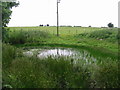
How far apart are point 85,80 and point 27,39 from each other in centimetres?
1343

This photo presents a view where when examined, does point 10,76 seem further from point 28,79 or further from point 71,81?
point 71,81

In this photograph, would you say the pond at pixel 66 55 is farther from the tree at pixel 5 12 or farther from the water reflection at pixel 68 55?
the tree at pixel 5 12

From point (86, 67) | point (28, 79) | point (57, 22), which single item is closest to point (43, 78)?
point (28, 79)

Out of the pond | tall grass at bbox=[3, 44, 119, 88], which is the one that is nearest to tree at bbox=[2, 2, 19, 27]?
the pond

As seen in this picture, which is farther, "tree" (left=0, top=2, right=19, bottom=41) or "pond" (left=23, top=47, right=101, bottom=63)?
"tree" (left=0, top=2, right=19, bottom=41)

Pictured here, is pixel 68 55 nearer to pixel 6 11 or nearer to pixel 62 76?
pixel 62 76

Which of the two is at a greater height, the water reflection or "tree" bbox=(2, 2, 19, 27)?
"tree" bbox=(2, 2, 19, 27)

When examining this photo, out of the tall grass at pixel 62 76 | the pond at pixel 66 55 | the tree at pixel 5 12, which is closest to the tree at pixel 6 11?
the tree at pixel 5 12

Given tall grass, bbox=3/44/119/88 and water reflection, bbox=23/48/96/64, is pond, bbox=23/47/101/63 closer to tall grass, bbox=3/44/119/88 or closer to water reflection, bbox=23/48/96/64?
water reflection, bbox=23/48/96/64

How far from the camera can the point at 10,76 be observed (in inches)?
166

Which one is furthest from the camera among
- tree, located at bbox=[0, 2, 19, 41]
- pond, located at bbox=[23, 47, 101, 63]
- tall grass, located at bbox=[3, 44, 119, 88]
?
tree, located at bbox=[0, 2, 19, 41]

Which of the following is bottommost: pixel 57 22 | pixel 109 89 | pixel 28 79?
pixel 109 89

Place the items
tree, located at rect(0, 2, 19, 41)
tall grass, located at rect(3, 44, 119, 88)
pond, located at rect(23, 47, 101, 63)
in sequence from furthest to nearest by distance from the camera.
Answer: tree, located at rect(0, 2, 19, 41), pond, located at rect(23, 47, 101, 63), tall grass, located at rect(3, 44, 119, 88)

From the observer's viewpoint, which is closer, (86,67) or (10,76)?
(10,76)
